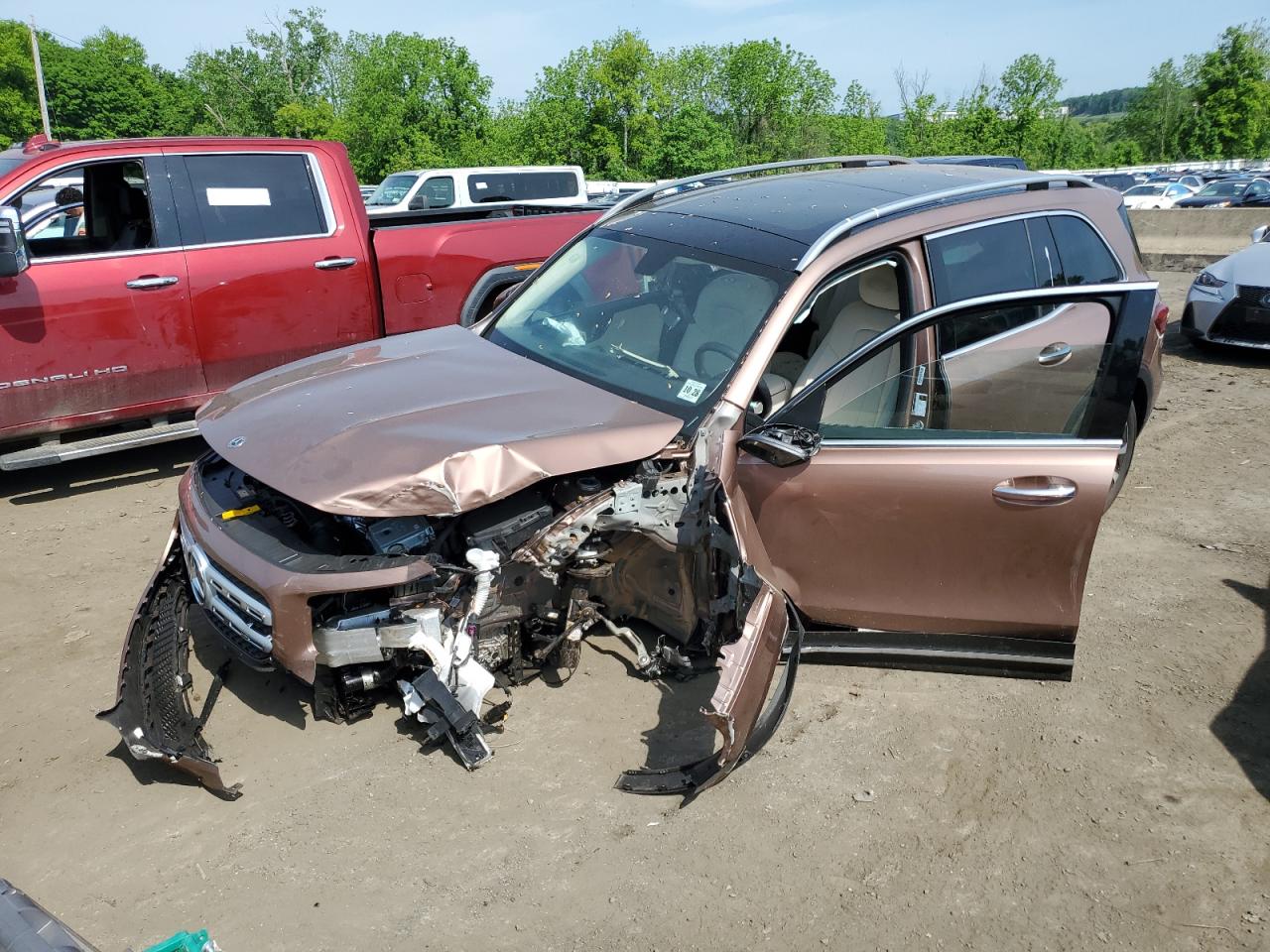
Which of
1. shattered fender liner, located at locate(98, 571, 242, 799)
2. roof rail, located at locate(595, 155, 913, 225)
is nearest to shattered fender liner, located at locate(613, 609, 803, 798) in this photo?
shattered fender liner, located at locate(98, 571, 242, 799)

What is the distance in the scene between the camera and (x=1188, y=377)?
8.87m

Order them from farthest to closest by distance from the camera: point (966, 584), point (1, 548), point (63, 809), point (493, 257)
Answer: point (493, 257) → point (1, 548) → point (966, 584) → point (63, 809)

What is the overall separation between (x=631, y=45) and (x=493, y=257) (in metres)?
38.9

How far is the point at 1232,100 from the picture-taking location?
58.4 meters

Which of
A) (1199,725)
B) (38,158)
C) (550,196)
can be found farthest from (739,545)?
(550,196)

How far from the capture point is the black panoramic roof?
3.97m

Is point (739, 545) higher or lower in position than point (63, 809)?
higher

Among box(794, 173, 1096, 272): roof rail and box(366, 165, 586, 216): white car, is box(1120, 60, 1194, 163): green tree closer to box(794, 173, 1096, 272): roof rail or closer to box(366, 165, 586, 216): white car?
box(366, 165, 586, 216): white car

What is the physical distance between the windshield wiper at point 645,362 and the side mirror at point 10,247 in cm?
354

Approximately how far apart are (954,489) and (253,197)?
5.06m

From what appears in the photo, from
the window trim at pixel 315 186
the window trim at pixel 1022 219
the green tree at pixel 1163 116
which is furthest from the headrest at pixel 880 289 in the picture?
the green tree at pixel 1163 116

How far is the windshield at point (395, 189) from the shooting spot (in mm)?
17453

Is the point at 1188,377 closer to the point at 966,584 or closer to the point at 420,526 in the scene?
the point at 966,584

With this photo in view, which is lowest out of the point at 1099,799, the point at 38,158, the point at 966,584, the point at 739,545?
the point at 1099,799
